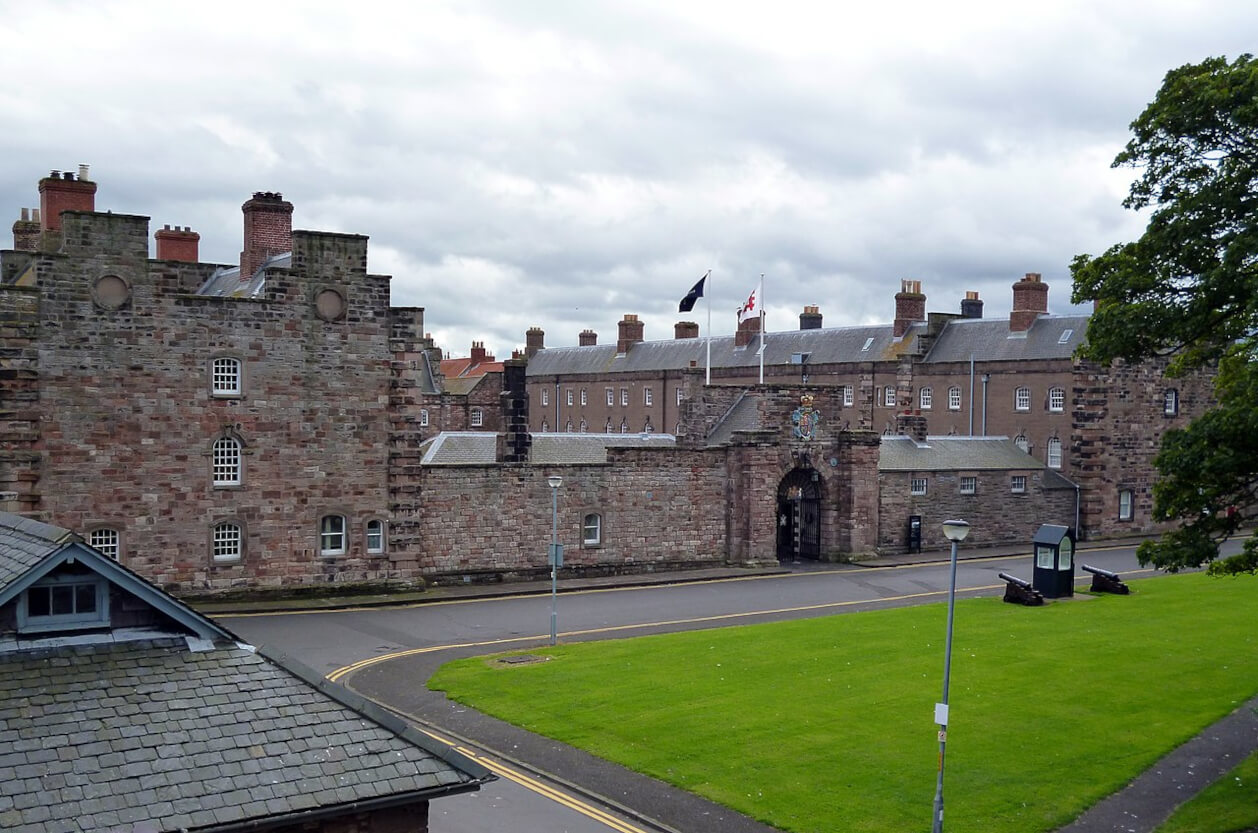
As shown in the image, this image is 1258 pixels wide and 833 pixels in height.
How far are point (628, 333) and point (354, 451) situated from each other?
56.1 metres

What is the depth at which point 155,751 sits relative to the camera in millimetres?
9578

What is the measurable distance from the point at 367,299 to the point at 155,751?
2475cm

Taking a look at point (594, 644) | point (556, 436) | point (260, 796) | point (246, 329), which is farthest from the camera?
point (556, 436)

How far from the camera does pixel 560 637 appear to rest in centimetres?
2767

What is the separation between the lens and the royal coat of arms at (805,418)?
136ft

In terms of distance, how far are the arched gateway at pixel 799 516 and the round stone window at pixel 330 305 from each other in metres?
18.9

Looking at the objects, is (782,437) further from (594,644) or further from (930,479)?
(594,644)

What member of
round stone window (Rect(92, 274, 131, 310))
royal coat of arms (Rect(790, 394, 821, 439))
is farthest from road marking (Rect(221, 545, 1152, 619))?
round stone window (Rect(92, 274, 131, 310))

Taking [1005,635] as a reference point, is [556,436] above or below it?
above

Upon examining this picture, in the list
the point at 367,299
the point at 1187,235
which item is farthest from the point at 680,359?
the point at 1187,235

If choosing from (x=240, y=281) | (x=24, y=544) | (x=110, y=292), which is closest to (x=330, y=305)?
(x=110, y=292)

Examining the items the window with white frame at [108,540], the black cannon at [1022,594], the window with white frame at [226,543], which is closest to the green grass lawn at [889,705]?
the black cannon at [1022,594]

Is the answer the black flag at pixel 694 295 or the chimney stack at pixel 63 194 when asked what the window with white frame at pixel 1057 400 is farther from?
the chimney stack at pixel 63 194

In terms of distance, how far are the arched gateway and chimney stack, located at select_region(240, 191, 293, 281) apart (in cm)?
2096
